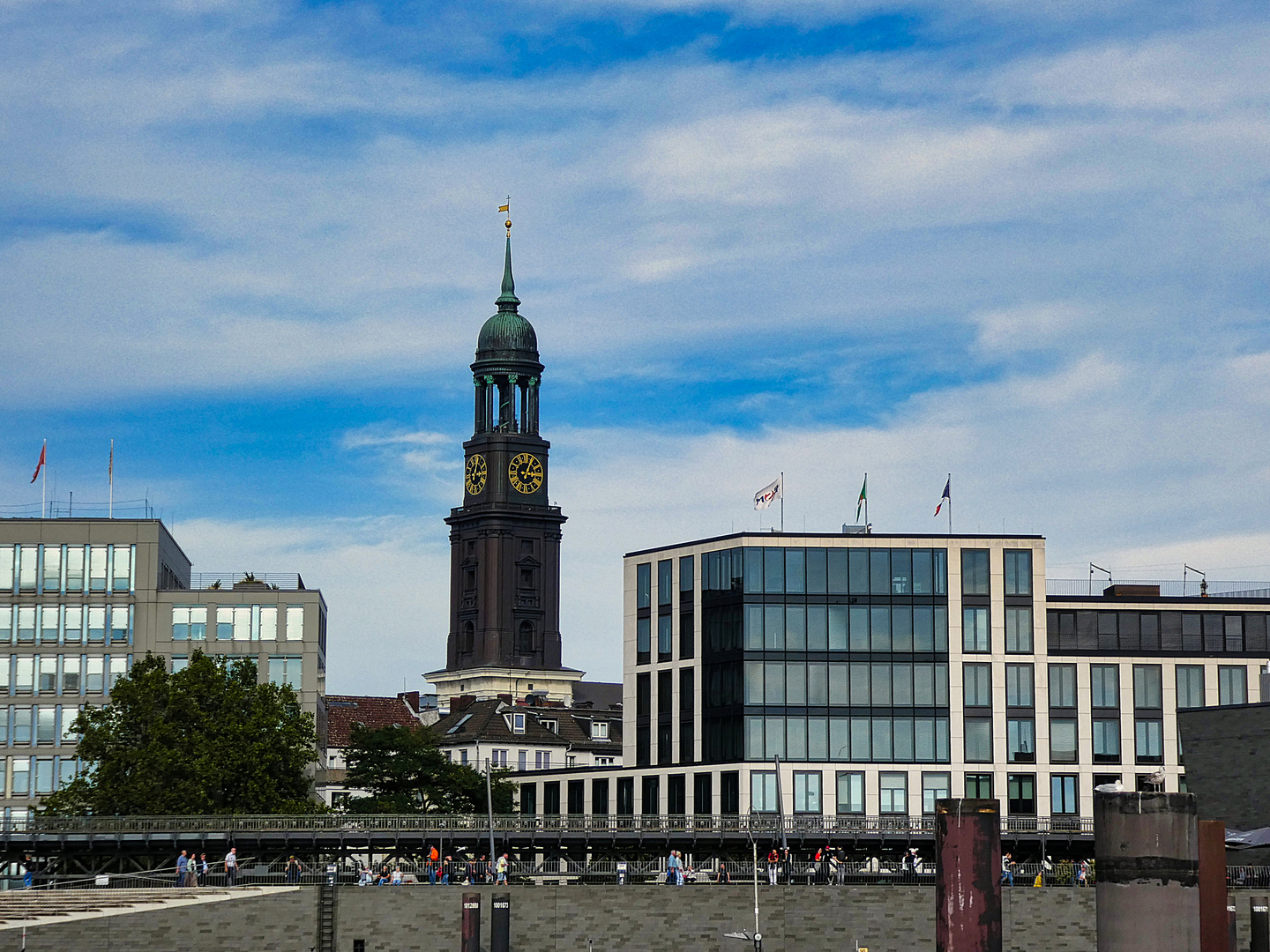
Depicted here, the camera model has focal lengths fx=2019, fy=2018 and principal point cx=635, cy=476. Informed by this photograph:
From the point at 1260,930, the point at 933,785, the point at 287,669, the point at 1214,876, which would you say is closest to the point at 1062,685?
the point at 933,785

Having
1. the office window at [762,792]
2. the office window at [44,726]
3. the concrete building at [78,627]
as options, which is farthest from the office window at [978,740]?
the office window at [44,726]

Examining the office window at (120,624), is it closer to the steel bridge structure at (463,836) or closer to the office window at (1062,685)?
the steel bridge structure at (463,836)

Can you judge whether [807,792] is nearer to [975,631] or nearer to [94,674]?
[975,631]

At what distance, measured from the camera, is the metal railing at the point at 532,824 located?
85812 millimetres

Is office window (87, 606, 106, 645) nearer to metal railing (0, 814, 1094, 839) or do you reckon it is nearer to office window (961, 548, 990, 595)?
metal railing (0, 814, 1094, 839)

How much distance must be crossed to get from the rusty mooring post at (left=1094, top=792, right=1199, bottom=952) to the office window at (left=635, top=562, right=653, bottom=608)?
9941 cm

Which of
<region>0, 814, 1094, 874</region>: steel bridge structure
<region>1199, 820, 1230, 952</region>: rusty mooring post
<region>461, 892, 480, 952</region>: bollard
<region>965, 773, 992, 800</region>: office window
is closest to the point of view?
<region>1199, 820, 1230, 952</region>: rusty mooring post

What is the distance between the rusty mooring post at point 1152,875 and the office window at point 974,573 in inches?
3618

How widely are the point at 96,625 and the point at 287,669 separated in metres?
11.1

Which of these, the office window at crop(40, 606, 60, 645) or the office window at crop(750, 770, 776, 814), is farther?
the office window at crop(40, 606, 60, 645)

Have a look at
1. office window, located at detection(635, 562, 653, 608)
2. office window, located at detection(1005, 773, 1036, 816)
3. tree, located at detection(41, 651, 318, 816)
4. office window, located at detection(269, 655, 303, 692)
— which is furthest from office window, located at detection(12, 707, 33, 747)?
office window, located at detection(1005, 773, 1036, 816)

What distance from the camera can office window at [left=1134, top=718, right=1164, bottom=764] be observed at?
375ft

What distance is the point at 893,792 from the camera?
113 m

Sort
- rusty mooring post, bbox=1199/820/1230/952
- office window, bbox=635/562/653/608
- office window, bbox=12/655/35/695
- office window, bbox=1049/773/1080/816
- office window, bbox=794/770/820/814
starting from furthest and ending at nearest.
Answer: office window, bbox=635/562/653/608 < office window, bbox=12/655/35/695 < office window, bbox=1049/773/1080/816 < office window, bbox=794/770/820/814 < rusty mooring post, bbox=1199/820/1230/952
